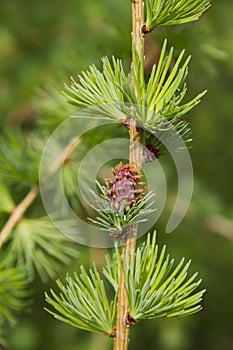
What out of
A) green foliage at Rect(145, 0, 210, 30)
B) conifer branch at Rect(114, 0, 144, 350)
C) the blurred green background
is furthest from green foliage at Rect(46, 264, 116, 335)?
the blurred green background

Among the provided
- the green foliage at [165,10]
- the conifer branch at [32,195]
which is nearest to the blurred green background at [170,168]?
the conifer branch at [32,195]

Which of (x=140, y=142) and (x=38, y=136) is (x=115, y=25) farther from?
(x=140, y=142)

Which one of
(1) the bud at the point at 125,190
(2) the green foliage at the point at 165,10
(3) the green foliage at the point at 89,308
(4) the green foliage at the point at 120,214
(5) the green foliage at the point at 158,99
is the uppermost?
(2) the green foliage at the point at 165,10

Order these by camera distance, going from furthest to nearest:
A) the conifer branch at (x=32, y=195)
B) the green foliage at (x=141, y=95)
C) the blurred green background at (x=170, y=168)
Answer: the blurred green background at (x=170, y=168) < the conifer branch at (x=32, y=195) < the green foliage at (x=141, y=95)

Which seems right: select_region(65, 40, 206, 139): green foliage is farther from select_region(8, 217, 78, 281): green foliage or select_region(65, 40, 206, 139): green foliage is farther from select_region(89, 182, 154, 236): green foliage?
select_region(8, 217, 78, 281): green foliage

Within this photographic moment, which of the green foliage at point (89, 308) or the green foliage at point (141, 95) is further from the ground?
A: the green foliage at point (141, 95)

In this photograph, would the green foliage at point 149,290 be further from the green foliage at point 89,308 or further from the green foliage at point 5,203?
the green foliage at point 5,203

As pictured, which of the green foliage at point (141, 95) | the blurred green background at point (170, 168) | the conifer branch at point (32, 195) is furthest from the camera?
the blurred green background at point (170, 168)

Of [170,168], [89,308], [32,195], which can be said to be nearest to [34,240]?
[32,195]

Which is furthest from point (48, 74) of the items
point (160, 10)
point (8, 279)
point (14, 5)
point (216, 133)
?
point (160, 10)
